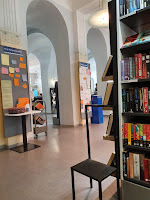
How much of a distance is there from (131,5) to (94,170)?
5.13 feet

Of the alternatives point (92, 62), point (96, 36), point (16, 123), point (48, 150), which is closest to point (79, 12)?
point (96, 36)

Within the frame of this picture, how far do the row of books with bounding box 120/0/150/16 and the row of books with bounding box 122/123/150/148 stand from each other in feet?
3.51

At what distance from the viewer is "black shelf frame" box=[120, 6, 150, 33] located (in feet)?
4.50

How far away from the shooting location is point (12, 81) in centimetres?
360

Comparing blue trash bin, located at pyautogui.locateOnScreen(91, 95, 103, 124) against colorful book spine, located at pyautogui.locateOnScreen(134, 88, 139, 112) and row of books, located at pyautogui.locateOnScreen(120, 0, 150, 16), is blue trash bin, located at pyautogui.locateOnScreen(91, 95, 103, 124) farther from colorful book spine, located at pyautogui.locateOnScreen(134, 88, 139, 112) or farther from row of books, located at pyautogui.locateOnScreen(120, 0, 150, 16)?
row of books, located at pyautogui.locateOnScreen(120, 0, 150, 16)

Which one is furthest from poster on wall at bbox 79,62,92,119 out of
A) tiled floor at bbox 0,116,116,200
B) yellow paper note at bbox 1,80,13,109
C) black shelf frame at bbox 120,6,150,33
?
black shelf frame at bbox 120,6,150,33

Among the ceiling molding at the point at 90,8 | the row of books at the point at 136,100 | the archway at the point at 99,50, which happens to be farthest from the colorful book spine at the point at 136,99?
the archway at the point at 99,50

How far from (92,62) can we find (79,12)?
1089cm

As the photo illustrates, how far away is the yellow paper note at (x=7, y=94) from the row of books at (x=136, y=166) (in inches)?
112

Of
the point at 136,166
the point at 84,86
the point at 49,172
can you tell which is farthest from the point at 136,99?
the point at 84,86

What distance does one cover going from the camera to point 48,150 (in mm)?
3248

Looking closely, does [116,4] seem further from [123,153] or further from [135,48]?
[123,153]

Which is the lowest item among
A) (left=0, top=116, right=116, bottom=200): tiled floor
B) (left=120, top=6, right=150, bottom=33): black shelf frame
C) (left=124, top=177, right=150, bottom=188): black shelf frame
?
(left=0, top=116, right=116, bottom=200): tiled floor

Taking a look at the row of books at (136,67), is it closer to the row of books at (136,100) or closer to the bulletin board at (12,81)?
the row of books at (136,100)
